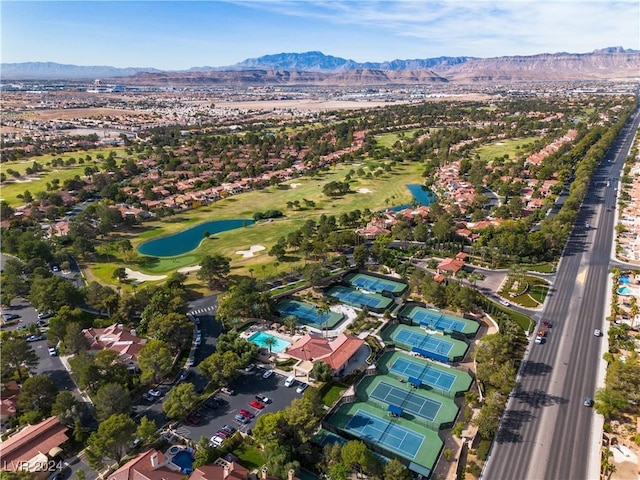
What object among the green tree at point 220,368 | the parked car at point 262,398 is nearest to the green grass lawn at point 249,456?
the parked car at point 262,398

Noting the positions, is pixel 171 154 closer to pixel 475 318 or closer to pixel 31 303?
pixel 31 303

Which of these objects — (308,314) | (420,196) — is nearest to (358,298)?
(308,314)

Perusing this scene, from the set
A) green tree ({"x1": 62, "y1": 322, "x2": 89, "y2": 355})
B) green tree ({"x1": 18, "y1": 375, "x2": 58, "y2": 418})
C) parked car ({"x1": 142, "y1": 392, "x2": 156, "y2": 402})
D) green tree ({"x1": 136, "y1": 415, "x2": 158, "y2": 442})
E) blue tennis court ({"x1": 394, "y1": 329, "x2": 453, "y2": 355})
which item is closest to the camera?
Result: green tree ({"x1": 136, "y1": 415, "x2": 158, "y2": 442})

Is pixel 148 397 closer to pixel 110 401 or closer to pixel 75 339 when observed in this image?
pixel 110 401

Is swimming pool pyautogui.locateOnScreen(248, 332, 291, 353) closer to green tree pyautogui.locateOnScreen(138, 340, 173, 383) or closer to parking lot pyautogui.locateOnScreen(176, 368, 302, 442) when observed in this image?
parking lot pyautogui.locateOnScreen(176, 368, 302, 442)

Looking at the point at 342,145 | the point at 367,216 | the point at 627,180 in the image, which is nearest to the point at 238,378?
the point at 367,216

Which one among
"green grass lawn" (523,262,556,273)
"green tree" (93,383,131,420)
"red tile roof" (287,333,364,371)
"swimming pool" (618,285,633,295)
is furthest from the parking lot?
"swimming pool" (618,285,633,295)

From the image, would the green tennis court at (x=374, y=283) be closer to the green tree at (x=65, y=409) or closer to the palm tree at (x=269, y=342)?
the palm tree at (x=269, y=342)
